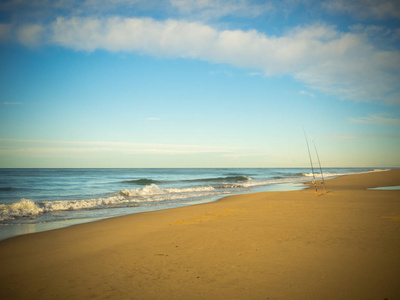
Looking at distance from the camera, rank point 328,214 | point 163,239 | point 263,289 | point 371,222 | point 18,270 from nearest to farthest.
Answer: point 263,289 → point 18,270 → point 163,239 → point 371,222 → point 328,214

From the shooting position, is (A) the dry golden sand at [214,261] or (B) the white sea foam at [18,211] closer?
(A) the dry golden sand at [214,261]

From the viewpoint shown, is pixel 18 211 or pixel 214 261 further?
pixel 18 211

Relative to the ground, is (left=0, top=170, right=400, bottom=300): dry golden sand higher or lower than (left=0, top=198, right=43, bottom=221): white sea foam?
higher

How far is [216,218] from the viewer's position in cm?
873

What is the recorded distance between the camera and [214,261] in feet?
15.4

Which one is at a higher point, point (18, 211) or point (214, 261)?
point (214, 261)

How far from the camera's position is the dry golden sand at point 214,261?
144 inches

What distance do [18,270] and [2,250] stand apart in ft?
6.01

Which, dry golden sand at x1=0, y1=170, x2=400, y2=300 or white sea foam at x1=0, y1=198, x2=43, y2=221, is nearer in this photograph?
dry golden sand at x1=0, y1=170, x2=400, y2=300

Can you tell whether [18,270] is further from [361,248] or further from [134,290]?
[361,248]

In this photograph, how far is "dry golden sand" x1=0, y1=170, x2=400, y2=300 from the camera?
12.0 feet

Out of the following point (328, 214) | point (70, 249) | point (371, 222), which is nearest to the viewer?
point (70, 249)

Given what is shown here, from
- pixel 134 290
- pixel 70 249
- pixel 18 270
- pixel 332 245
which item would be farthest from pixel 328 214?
pixel 18 270

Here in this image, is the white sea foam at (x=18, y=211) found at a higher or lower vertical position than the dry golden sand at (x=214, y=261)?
lower
